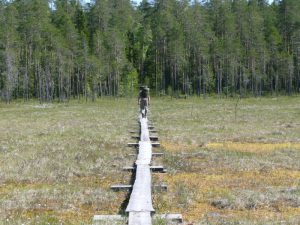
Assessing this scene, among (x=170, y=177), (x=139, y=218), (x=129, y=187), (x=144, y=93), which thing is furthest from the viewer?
(x=144, y=93)

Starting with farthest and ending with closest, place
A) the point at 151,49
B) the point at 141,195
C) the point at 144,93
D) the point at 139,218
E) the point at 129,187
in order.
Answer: the point at 151,49, the point at 144,93, the point at 129,187, the point at 141,195, the point at 139,218

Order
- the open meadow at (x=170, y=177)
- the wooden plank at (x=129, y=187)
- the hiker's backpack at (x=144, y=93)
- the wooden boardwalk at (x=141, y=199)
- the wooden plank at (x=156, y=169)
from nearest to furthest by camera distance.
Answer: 1. the wooden boardwalk at (x=141, y=199)
2. the open meadow at (x=170, y=177)
3. the wooden plank at (x=129, y=187)
4. the wooden plank at (x=156, y=169)
5. the hiker's backpack at (x=144, y=93)

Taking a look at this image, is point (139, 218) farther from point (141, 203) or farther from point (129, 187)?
point (129, 187)

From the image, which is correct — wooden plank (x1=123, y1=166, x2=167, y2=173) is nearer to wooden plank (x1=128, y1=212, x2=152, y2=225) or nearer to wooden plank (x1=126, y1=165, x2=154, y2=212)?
wooden plank (x1=126, y1=165, x2=154, y2=212)

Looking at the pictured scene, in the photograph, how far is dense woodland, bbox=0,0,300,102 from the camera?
94.6 meters

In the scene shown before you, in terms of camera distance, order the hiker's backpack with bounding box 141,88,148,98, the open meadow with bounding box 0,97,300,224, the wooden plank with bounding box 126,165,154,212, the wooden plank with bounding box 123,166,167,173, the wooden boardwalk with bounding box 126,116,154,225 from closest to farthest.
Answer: the wooden boardwalk with bounding box 126,116,154,225, the wooden plank with bounding box 126,165,154,212, the open meadow with bounding box 0,97,300,224, the wooden plank with bounding box 123,166,167,173, the hiker's backpack with bounding box 141,88,148,98

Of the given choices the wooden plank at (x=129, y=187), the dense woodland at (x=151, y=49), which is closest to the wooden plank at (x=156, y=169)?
the wooden plank at (x=129, y=187)

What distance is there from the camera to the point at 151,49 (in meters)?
113

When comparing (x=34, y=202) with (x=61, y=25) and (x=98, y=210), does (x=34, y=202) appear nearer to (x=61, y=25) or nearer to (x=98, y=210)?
(x=98, y=210)

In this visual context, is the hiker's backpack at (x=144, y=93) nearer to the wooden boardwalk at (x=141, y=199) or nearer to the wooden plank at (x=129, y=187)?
the wooden boardwalk at (x=141, y=199)

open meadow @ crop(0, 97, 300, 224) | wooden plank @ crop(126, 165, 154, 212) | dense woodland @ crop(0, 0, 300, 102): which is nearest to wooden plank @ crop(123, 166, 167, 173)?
open meadow @ crop(0, 97, 300, 224)

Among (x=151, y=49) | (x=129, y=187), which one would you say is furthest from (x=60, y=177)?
(x=151, y=49)

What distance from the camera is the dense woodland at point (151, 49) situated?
9462 cm

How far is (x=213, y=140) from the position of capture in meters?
25.0
